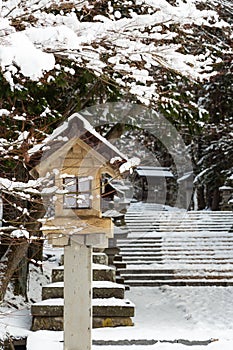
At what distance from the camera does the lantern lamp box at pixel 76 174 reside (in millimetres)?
3271

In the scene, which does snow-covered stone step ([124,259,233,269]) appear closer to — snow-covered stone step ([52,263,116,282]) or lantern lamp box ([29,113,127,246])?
snow-covered stone step ([52,263,116,282])

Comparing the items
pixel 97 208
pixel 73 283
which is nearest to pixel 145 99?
pixel 97 208

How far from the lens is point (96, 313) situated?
6.09 metres

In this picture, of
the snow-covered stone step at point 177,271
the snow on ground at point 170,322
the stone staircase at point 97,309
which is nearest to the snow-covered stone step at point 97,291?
the stone staircase at point 97,309

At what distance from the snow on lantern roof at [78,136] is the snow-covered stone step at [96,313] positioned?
10.5 ft

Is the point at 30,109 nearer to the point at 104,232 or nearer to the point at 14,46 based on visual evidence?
the point at 104,232

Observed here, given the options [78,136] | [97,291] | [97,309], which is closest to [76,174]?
[78,136]

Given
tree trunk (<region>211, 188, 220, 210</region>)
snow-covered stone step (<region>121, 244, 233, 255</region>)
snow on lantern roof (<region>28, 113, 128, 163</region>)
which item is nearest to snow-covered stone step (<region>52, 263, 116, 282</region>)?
snow on lantern roof (<region>28, 113, 128, 163</region>)

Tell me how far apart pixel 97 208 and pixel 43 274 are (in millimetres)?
5712

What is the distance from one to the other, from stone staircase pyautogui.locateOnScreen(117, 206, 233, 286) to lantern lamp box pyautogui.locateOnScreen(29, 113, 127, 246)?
588 centimetres

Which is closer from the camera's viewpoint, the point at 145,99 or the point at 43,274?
the point at 145,99

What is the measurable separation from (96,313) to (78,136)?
11.5 feet

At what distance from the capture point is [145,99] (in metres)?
3.26

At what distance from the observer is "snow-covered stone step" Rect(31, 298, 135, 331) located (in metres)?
5.96
